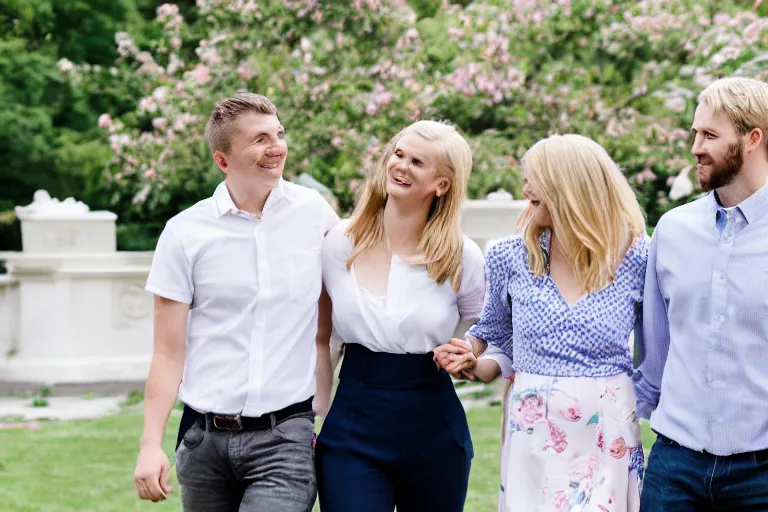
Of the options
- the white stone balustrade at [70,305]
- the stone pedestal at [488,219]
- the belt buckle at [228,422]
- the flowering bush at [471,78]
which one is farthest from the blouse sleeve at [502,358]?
the white stone balustrade at [70,305]

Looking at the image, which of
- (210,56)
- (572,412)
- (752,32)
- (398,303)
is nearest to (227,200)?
(398,303)

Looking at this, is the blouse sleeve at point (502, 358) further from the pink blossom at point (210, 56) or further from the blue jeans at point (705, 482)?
the pink blossom at point (210, 56)

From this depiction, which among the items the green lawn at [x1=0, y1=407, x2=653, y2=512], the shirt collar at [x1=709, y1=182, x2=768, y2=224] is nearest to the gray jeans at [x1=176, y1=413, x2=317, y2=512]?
the shirt collar at [x1=709, y1=182, x2=768, y2=224]

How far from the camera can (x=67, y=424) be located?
11.0 m

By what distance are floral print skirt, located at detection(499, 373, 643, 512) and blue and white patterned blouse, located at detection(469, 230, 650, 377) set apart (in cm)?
5

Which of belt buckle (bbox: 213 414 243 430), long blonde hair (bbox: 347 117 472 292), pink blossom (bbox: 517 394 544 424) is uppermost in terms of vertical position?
long blonde hair (bbox: 347 117 472 292)

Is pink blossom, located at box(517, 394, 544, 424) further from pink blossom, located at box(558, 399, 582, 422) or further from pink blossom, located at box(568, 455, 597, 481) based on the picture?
pink blossom, located at box(568, 455, 597, 481)

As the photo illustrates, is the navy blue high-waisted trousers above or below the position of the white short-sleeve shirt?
below

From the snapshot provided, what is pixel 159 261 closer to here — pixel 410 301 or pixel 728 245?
pixel 410 301

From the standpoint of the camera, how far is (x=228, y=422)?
3742 mm

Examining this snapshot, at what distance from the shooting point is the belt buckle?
3.73 metres

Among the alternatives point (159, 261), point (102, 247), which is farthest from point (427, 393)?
point (102, 247)

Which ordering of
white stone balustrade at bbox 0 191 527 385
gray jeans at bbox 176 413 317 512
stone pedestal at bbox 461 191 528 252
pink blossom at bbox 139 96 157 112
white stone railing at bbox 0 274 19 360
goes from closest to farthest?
gray jeans at bbox 176 413 317 512 < stone pedestal at bbox 461 191 528 252 < pink blossom at bbox 139 96 157 112 < white stone balustrade at bbox 0 191 527 385 < white stone railing at bbox 0 274 19 360

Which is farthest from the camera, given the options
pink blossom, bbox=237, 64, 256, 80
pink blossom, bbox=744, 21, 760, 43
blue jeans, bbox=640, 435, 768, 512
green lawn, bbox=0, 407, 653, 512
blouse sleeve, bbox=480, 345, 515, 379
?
pink blossom, bbox=237, 64, 256, 80
